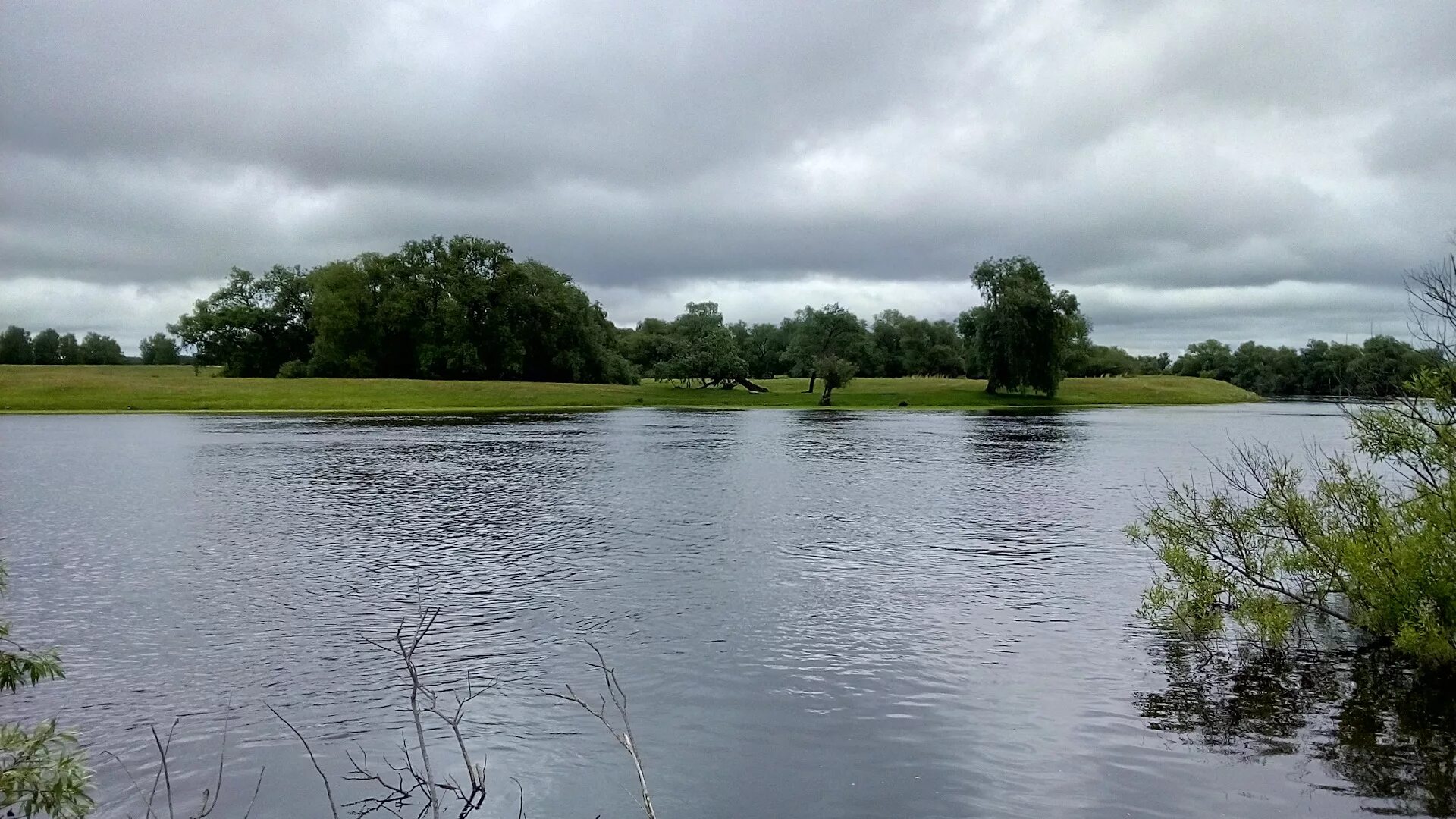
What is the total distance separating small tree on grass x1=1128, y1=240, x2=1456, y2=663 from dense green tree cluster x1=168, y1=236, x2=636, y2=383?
112 metres

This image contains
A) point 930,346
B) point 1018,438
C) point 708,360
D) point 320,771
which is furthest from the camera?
point 930,346

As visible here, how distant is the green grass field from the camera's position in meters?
91.8

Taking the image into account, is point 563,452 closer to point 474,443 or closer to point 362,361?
point 474,443

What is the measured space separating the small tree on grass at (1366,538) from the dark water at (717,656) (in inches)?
36.6

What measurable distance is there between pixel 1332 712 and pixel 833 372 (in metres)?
102

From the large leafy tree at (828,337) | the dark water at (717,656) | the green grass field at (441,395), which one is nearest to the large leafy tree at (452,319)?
the green grass field at (441,395)

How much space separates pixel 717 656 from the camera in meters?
14.7

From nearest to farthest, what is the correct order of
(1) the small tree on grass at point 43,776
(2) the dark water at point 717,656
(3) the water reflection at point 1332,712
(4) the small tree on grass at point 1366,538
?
(1) the small tree on grass at point 43,776 → (3) the water reflection at point 1332,712 → (2) the dark water at point 717,656 → (4) the small tree on grass at point 1366,538

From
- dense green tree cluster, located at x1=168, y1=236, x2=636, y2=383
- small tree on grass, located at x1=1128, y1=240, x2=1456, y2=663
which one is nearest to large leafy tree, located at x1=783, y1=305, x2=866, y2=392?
dense green tree cluster, located at x1=168, y1=236, x2=636, y2=383

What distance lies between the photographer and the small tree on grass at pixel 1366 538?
39.3 feet

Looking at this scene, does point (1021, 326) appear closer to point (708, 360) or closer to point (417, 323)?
point (708, 360)

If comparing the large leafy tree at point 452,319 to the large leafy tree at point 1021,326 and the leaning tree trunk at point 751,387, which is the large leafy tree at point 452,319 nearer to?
the leaning tree trunk at point 751,387

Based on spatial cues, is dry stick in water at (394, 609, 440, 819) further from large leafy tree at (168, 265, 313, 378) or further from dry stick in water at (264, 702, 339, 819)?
large leafy tree at (168, 265, 313, 378)

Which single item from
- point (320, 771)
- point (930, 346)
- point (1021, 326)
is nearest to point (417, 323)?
point (1021, 326)
